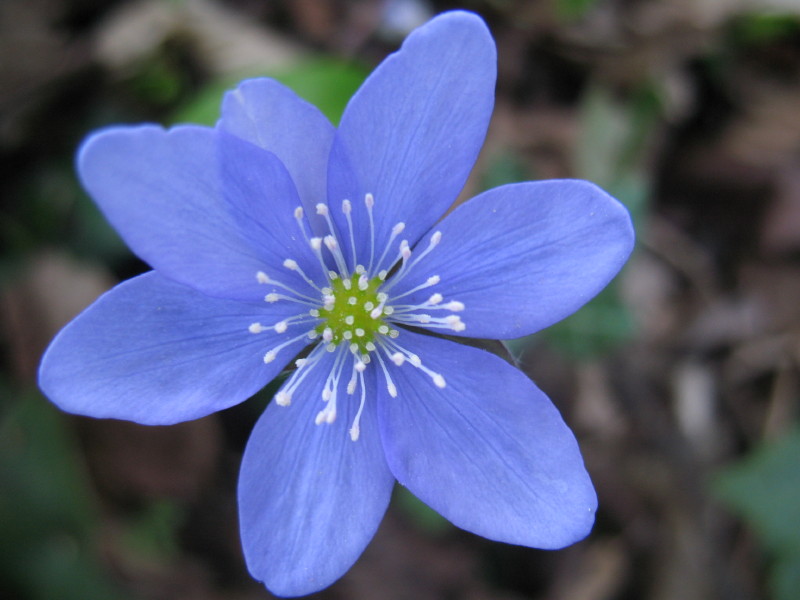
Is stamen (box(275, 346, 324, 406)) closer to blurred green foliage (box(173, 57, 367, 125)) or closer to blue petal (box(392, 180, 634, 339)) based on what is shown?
blue petal (box(392, 180, 634, 339))

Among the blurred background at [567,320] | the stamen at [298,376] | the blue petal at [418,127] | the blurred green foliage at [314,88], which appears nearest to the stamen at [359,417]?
the stamen at [298,376]

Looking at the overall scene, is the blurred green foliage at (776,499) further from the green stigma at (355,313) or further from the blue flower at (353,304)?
the green stigma at (355,313)

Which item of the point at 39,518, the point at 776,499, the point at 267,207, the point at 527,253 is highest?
the point at 267,207

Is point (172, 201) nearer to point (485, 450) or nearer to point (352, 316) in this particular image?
point (352, 316)

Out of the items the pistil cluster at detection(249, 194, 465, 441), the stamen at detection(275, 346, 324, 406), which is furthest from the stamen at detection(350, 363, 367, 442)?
the stamen at detection(275, 346, 324, 406)

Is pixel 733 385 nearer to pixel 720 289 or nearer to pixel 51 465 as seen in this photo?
pixel 720 289

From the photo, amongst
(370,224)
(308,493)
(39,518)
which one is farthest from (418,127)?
(39,518)

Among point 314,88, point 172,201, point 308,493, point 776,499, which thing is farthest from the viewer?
point 314,88
